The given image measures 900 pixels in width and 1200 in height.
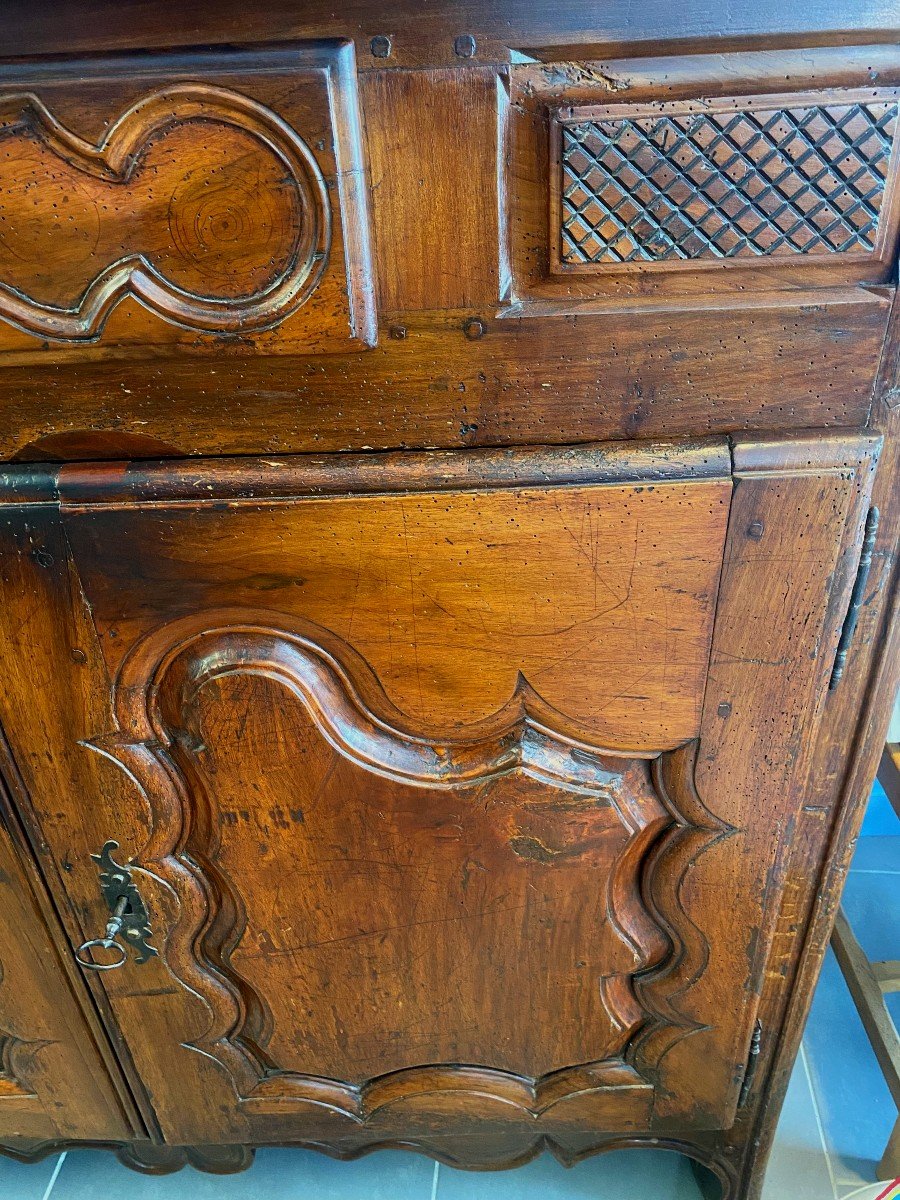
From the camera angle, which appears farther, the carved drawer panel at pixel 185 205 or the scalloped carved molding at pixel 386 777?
the scalloped carved molding at pixel 386 777

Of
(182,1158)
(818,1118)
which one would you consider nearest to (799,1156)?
(818,1118)

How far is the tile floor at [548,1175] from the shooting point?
110 cm

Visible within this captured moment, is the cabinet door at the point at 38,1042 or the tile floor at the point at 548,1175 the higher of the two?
the cabinet door at the point at 38,1042

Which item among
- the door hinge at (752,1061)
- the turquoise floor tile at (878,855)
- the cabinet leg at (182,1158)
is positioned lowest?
the turquoise floor tile at (878,855)

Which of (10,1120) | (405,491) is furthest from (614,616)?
(10,1120)

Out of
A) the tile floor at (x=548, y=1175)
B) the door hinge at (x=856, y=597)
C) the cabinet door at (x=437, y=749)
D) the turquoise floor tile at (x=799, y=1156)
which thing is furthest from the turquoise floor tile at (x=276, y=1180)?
the door hinge at (x=856, y=597)

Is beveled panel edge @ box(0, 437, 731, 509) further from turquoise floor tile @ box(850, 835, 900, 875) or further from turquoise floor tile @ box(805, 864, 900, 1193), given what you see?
turquoise floor tile @ box(850, 835, 900, 875)

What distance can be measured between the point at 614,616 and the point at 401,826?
10.3 inches

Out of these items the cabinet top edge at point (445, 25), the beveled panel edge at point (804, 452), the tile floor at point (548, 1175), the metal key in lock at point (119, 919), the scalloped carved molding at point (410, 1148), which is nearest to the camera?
the cabinet top edge at point (445, 25)

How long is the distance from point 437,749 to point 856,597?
1.12 feet

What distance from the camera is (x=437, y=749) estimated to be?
0.72 meters

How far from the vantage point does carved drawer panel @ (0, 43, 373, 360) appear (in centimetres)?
50

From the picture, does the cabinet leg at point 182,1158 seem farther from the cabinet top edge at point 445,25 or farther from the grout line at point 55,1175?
the cabinet top edge at point 445,25

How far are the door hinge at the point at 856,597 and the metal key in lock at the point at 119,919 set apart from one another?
61 cm
